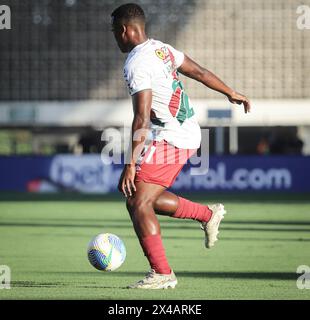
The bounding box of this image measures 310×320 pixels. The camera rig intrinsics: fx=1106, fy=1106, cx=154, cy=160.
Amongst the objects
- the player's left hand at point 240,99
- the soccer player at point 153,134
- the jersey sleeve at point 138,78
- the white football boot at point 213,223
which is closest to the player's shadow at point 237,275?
the white football boot at point 213,223

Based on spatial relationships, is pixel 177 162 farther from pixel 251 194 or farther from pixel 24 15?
pixel 24 15

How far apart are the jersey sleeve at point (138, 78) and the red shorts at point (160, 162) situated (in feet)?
1.78

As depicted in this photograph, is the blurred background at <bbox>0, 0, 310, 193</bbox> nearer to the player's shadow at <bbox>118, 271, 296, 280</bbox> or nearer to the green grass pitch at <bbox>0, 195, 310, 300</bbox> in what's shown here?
the green grass pitch at <bbox>0, 195, 310, 300</bbox>

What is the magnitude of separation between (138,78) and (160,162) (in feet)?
2.47

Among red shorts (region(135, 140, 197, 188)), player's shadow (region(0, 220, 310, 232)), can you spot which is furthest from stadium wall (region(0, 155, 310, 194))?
red shorts (region(135, 140, 197, 188))

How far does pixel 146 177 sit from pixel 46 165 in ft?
68.8

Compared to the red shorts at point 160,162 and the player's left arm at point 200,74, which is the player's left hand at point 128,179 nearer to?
the red shorts at point 160,162

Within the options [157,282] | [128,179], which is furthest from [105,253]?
[128,179]

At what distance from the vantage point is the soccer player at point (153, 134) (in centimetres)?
874

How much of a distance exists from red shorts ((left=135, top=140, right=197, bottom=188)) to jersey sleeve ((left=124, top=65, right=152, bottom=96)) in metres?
0.54

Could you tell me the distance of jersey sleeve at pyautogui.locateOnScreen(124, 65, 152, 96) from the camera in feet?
28.7

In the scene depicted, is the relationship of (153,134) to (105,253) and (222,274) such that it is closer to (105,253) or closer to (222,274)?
(105,253)
